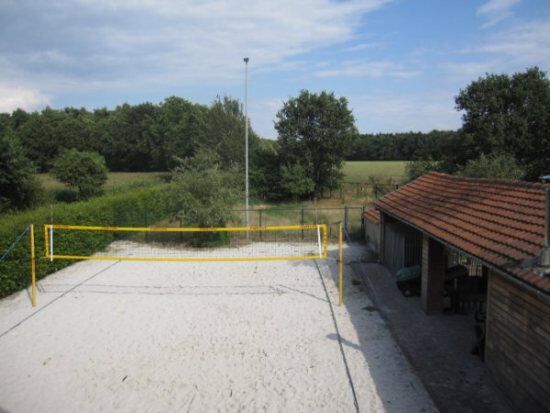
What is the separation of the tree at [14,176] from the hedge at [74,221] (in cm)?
528

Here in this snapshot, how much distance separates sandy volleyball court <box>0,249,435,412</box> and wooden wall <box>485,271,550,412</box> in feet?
4.05

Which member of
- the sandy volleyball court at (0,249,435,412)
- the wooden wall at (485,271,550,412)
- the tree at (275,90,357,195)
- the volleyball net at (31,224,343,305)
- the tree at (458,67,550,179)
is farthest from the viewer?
the tree at (275,90,357,195)

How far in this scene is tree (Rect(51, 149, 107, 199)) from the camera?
102 ft

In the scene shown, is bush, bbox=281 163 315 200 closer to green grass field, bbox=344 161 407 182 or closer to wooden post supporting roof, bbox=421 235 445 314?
green grass field, bbox=344 161 407 182

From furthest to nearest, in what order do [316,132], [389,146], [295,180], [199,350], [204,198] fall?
[389,146], [316,132], [295,180], [204,198], [199,350]

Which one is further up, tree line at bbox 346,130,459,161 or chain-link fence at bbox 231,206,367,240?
tree line at bbox 346,130,459,161

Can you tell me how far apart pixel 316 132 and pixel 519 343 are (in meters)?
32.4

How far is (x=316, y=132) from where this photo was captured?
37406 mm

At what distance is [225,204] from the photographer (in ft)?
58.9

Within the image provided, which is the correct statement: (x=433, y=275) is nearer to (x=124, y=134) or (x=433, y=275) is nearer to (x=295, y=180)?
(x=295, y=180)

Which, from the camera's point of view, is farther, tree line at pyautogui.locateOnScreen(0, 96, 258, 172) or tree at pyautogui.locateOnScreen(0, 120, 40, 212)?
tree line at pyautogui.locateOnScreen(0, 96, 258, 172)

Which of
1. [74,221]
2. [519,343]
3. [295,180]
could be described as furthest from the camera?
[295,180]

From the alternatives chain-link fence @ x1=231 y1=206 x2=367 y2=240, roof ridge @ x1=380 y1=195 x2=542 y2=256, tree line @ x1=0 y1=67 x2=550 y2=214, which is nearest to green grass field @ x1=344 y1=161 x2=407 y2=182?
tree line @ x1=0 y1=67 x2=550 y2=214

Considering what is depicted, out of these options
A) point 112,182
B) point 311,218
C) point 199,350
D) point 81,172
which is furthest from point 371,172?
point 199,350
